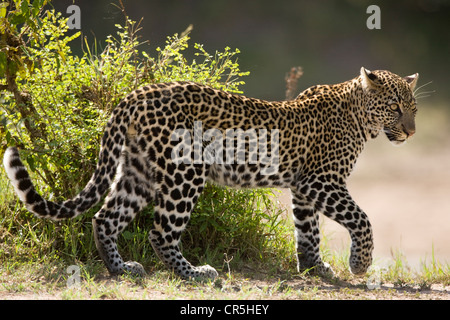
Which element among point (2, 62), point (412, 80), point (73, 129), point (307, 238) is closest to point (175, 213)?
point (73, 129)

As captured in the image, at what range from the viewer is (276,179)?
7188 mm

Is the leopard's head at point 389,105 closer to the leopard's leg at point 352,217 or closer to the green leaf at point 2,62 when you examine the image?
the leopard's leg at point 352,217

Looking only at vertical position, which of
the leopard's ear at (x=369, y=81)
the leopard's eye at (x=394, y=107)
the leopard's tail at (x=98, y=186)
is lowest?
the leopard's tail at (x=98, y=186)

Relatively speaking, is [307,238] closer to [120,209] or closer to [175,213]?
[175,213]

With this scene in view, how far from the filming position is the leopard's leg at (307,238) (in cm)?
755

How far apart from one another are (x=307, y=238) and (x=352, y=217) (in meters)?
0.67

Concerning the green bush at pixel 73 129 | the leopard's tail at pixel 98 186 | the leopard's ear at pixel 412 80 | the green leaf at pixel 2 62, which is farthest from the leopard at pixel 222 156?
the green leaf at pixel 2 62

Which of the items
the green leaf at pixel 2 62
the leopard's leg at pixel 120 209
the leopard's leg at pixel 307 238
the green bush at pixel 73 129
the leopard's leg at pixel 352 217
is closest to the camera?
the leopard's leg at pixel 120 209

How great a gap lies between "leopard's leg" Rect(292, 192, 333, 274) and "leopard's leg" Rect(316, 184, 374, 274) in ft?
1.27

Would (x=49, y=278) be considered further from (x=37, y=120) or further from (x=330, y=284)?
(x=330, y=284)

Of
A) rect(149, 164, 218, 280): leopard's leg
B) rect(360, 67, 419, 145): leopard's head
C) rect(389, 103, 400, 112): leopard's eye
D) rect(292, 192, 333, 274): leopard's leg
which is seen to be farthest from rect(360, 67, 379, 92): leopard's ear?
rect(149, 164, 218, 280): leopard's leg

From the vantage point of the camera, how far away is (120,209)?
269 inches

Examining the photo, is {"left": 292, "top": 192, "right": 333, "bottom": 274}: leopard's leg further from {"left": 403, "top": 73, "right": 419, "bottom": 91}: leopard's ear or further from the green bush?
{"left": 403, "top": 73, "right": 419, "bottom": 91}: leopard's ear

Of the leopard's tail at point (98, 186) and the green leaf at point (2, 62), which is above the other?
the green leaf at point (2, 62)
